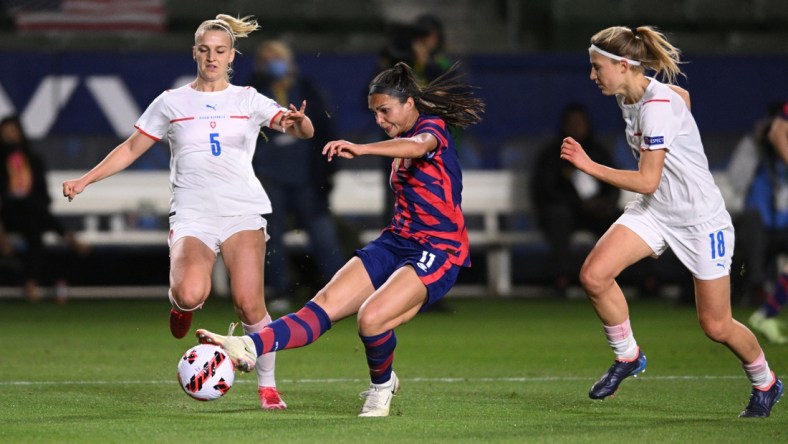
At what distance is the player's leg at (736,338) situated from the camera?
7414 mm

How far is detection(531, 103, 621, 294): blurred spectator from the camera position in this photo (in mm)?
16375

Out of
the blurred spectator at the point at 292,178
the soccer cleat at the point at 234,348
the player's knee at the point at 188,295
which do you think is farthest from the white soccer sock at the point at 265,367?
the blurred spectator at the point at 292,178

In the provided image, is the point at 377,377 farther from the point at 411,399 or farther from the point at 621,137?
the point at 621,137

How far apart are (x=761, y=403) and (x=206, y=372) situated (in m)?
2.84

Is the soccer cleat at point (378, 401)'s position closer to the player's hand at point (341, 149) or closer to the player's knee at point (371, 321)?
the player's knee at point (371, 321)

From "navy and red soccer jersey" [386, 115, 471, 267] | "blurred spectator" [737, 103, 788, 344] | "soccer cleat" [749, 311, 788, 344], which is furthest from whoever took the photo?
"blurred spectator" [737, 103, 788, 344]

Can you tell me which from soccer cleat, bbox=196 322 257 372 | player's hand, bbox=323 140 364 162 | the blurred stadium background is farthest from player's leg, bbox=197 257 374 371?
the blurred stadium background

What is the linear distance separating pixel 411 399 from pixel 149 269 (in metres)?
10.0

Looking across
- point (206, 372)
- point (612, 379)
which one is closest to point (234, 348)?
point (206, 372)

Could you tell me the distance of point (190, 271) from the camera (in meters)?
7.69

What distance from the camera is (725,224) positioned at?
7637 mm

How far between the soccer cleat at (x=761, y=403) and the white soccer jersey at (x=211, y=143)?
2812 mm

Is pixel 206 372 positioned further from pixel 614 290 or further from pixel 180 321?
pixel 614 290

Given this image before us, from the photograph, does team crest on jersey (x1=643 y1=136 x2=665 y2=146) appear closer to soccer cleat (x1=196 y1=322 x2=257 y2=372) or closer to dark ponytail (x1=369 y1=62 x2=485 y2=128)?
dark ponytail (x1=369 y1=62 x2=485 y2=128)
